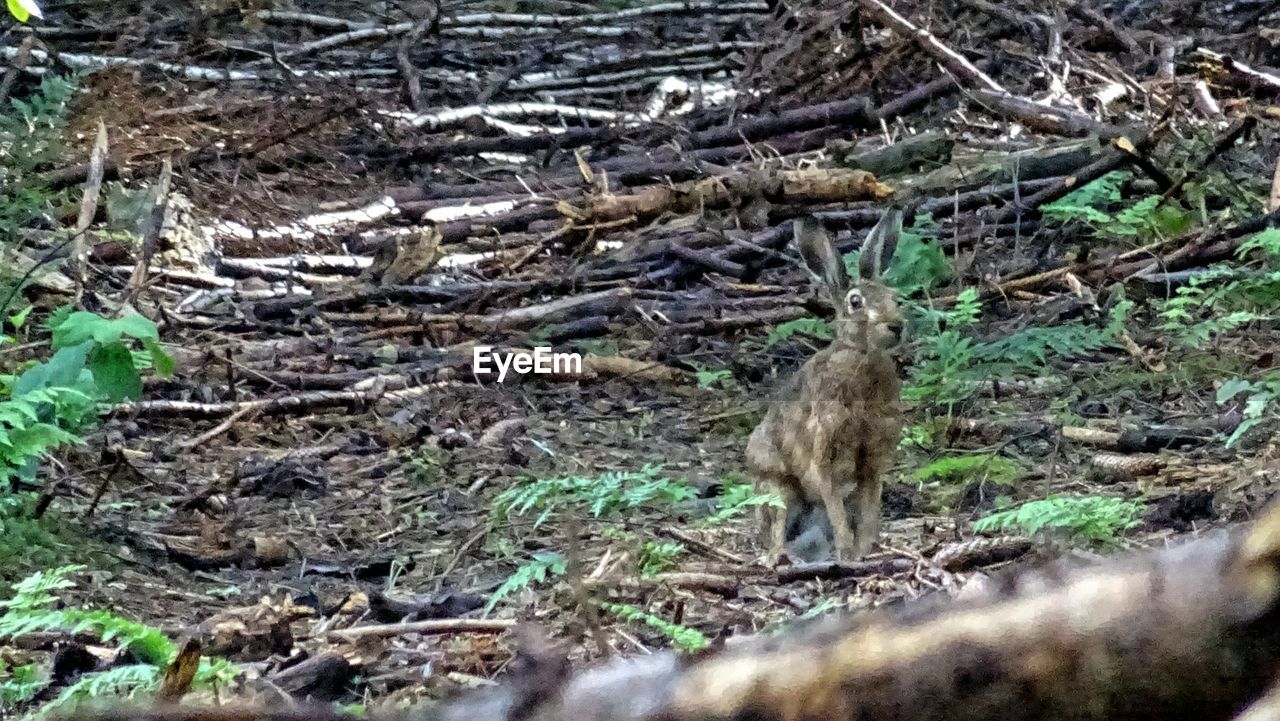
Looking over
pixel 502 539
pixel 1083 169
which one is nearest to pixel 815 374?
pixel 502 539

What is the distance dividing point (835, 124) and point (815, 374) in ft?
18.4

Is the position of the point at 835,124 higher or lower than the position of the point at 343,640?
higher

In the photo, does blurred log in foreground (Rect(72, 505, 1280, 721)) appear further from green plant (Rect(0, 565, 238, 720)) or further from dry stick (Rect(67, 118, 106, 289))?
dry stick (Rect(67, 118, 106, 289))

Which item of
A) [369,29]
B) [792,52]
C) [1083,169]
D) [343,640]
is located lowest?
[343,640]

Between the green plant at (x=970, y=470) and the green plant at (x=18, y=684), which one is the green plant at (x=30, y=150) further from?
the green plant at (x=970, y=470)

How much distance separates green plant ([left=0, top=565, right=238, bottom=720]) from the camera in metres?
3.03

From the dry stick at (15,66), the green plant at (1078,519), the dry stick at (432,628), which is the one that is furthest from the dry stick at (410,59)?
the green plant at (1078,519)

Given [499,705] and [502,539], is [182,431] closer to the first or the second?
[502,539]

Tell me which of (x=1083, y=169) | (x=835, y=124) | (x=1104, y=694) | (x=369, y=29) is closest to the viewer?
(x=1104, y=694)

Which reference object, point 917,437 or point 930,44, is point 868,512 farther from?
point 930,44

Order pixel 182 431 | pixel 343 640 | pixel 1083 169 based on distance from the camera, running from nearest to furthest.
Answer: pixel 343 640, pixel 182 431, pixel 1083 169

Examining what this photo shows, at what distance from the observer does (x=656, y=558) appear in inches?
167

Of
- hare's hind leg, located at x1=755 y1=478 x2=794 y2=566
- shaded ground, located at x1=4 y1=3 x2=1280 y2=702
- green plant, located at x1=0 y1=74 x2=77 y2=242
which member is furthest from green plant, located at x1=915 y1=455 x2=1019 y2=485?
green plant, located at x1=0 y1=74 x2=77 y2=242

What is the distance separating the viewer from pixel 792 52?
37.0ft
